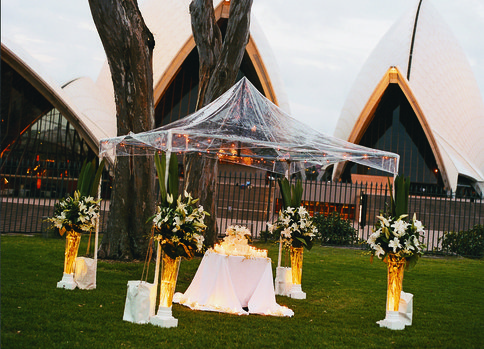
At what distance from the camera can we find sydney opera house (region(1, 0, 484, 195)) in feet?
76.9

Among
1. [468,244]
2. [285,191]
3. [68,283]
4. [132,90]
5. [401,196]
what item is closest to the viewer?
[401,196]

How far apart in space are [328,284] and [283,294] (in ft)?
4.26

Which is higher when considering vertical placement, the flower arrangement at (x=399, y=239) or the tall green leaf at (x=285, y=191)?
the tall green leaf at (x=285, y=191)

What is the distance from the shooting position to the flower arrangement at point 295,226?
732 cm

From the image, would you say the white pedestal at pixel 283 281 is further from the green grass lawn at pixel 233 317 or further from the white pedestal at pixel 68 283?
the white pedestal at pixel 68 283

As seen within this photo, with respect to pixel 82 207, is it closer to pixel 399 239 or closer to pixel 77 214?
pixel 77 214

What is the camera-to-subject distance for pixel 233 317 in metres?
5.83

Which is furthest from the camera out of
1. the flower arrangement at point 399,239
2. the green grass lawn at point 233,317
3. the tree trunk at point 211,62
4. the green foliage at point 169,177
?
the tree trunk at point 211,62

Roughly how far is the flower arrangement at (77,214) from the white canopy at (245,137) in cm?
70

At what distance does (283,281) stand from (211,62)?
17.0 feet

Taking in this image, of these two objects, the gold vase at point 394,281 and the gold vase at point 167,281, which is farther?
the gold vase at point 394,281

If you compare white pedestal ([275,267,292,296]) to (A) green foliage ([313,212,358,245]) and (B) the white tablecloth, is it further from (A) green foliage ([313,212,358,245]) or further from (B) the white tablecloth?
(A) green foliage ([313,212,358,245])

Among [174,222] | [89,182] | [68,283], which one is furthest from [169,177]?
[68,283]

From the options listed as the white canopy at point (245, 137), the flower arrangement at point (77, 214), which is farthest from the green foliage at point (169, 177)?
the flower arrangement at point (77, 214)
